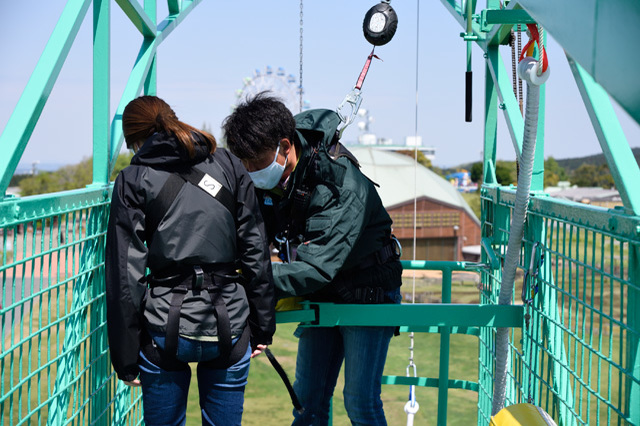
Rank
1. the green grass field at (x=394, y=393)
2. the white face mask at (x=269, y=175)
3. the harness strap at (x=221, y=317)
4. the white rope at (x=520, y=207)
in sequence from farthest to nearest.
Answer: the green grass field at (x=394, y=393), the white face mask at (x=269, y=175), the white rope at (x=520, y=207), the harness strap at (x=221, y=317)

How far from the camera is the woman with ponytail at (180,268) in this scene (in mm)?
2074

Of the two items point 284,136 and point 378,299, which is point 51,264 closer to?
point 284,136

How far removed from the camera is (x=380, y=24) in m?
3.14

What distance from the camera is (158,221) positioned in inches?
82.4

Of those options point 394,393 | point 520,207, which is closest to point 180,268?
point 520,207

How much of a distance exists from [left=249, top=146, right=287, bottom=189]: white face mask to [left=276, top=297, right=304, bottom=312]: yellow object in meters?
0.43

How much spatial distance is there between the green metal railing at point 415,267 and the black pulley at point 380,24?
0.61 meters

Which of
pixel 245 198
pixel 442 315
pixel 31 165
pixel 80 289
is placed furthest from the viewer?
pixel 31 165

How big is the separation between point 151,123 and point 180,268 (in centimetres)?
48

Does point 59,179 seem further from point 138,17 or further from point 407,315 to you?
point 407,315

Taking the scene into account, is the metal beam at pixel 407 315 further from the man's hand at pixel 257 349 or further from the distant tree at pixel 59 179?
the distant tree at pixel 59 179

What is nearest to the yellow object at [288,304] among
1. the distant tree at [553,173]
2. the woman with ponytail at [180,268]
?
the woman with ponytail at [180,268]

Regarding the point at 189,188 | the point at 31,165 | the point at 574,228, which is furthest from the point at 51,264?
the point at 31,165

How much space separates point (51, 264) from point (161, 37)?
69.4 inches
